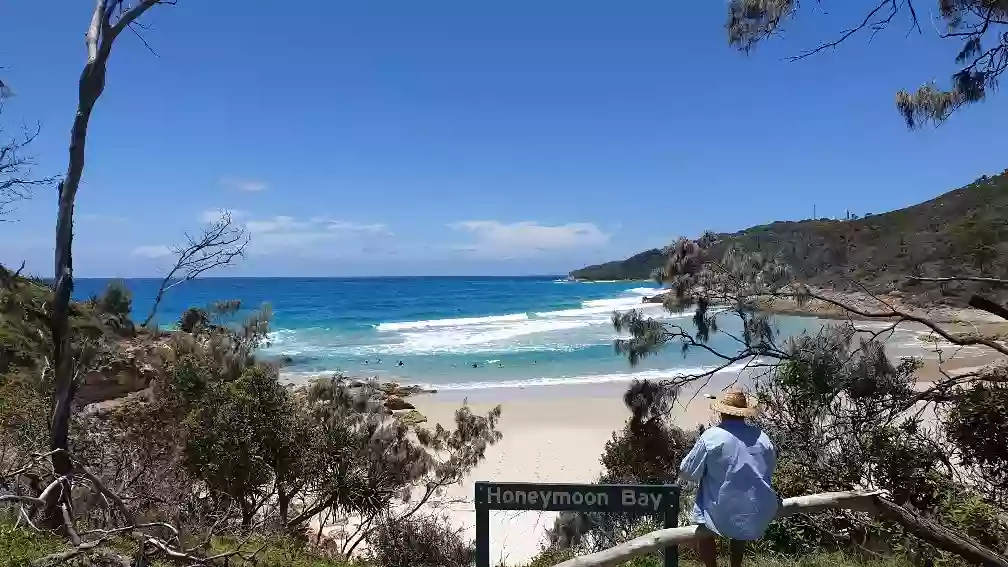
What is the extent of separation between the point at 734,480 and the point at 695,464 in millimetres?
215

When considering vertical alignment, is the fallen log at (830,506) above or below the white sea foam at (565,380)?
above

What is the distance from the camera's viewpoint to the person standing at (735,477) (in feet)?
11.3

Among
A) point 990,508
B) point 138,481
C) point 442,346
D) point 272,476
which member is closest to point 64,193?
point 138,481

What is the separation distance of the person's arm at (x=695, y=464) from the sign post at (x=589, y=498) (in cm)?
14

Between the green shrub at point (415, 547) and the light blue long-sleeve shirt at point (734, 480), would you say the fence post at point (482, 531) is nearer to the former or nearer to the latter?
the light blue long-sleeve shirt at point (734, 480)

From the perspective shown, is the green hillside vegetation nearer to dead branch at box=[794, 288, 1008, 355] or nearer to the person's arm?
dead branch at box=[794, 288, 1008, 355]

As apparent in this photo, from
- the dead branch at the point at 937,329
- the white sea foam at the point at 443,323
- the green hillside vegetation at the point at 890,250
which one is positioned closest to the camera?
the dead branch at the point at 937,329

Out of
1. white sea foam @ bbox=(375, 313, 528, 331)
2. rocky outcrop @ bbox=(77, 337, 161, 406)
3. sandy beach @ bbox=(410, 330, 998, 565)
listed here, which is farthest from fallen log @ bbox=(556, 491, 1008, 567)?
white sea foam @ bbox=(375, 313, 528, 331)

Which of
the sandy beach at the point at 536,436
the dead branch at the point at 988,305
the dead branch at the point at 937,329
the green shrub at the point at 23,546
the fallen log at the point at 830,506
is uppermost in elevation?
the dead branch at the point at 988,305

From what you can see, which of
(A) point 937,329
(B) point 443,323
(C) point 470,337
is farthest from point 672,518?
(B) point 443,323

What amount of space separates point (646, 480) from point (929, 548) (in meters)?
4.79

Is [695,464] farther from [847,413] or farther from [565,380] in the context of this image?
[565,380]

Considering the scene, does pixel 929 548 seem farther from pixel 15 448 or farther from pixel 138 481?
pixel 15 448

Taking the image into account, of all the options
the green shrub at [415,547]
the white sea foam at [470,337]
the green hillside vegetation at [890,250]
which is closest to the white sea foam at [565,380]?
the white sea foam at [470,337]
